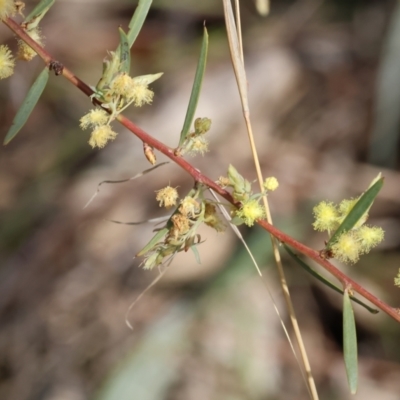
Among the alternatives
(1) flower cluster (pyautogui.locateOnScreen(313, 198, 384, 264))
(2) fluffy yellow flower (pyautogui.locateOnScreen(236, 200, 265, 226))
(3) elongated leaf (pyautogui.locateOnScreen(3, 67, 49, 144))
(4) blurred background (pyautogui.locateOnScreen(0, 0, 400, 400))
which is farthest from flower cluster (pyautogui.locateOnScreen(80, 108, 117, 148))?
(4) blurred background (pyautogui.locateOnScreen(0, 0, 400, 400))

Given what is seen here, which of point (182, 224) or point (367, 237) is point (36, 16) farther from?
point (367, 237)

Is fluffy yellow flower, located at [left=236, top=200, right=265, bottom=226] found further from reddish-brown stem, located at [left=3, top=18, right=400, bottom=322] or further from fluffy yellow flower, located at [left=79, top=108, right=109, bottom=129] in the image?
fluffy yellow flower, located at [left=79, top=108, right=109, bottom=129]

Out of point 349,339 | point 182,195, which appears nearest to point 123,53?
point 349,339

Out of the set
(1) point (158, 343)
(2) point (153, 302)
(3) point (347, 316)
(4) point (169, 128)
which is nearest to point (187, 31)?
(4) point (169, 128)

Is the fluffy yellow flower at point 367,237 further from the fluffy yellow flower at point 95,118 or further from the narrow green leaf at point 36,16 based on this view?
the narrow green leaf at point 36,16

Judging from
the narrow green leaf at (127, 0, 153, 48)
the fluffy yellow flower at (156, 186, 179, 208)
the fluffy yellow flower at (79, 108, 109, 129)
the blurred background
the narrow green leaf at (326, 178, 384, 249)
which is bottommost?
the fluffy yellow flower at (156, 186, 179, 208)
